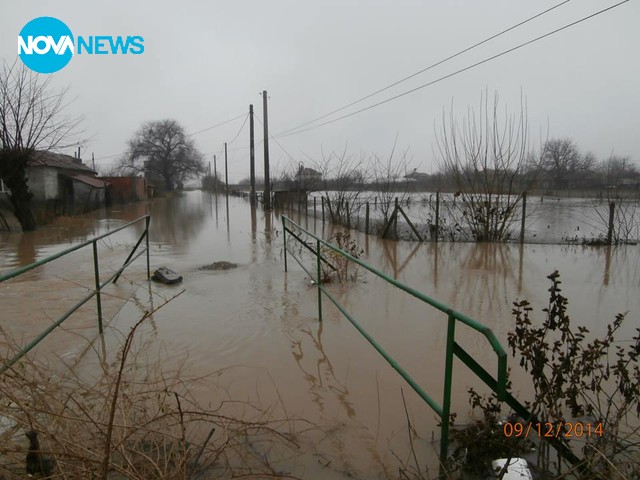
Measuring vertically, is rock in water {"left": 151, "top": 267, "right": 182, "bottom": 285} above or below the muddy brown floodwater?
above

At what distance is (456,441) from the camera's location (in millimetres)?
2705

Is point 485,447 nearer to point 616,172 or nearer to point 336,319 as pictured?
point 336,319

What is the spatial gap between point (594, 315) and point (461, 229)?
6846 mm

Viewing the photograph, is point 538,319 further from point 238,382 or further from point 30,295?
point 30,295

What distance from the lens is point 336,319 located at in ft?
17.0

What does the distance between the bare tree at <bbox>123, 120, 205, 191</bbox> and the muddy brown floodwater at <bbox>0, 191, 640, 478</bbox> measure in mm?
56836

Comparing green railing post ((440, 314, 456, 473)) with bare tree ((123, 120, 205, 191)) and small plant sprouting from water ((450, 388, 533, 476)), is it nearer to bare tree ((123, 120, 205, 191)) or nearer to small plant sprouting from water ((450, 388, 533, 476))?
small plant sprouting from water ((450, 388, 533, 476))

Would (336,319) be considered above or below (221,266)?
below

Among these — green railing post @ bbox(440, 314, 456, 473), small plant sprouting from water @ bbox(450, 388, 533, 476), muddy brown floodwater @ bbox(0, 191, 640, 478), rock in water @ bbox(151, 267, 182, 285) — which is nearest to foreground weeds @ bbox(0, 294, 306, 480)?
muddy brown floodwater @ bbox(0, 191, 640, 478)

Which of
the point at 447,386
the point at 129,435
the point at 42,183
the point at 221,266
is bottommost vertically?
the point at 221,266

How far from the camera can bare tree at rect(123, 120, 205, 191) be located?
63688 millimetres

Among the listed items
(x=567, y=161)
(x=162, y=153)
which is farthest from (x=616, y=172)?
(x=162, y=153)

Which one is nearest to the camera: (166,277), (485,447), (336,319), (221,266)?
(485,447)
